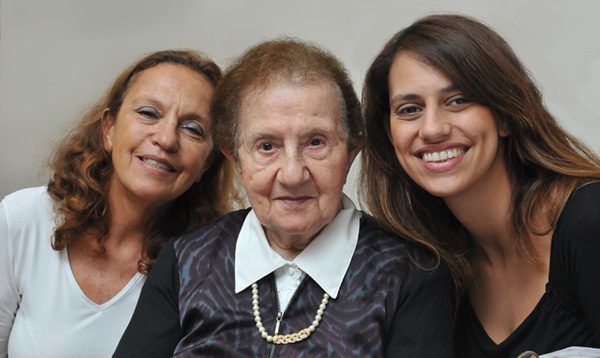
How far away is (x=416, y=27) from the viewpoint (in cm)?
202

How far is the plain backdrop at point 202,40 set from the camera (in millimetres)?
2943

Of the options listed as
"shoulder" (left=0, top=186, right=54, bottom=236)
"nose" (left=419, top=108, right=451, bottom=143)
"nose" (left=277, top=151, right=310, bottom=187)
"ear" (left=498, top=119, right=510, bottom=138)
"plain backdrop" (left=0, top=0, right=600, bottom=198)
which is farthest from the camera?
"plain backdrop" (left=0, top=0, right=600, bottom=198)

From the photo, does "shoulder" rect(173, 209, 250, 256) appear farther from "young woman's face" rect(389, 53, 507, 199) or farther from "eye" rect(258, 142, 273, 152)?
"young woman's face" rect(389, 53, 507, 199)

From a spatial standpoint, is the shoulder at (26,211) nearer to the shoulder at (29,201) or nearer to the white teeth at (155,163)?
the shoulder at (29,201)

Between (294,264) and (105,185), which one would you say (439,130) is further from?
(105,185)

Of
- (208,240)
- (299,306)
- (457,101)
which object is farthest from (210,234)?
(457,101)

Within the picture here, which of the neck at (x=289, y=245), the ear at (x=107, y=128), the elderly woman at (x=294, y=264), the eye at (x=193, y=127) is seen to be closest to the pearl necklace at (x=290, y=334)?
the elderly woman at (x=294, y=264)

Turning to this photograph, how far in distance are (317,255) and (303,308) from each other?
4.9 inches

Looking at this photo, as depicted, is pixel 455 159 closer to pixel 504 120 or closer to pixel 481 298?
pixel 504 120

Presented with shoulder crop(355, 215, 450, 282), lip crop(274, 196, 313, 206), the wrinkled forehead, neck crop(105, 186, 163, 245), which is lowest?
neck crop(105, 186, 163, 245)

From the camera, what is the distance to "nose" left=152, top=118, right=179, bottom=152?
7.30ft

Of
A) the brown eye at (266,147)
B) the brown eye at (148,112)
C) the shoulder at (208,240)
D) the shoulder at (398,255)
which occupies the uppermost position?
the brown eye at (266,147)

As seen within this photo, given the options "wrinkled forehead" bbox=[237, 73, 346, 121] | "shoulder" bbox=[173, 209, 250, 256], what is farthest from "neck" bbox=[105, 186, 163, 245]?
"wrinkled forehead" bbox=[237, 73, 346, 121]

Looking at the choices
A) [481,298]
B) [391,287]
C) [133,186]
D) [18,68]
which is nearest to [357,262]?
[391,287]
